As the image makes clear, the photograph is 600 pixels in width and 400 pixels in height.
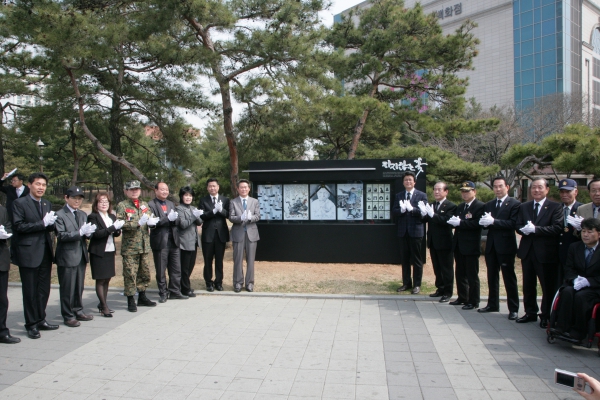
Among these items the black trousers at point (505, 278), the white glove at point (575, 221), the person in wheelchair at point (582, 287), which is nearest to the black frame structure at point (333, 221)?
the black trousers at point (505, 278)

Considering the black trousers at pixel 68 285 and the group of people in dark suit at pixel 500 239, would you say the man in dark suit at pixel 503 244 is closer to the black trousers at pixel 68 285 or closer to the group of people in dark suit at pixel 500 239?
the group of people in dark suit at pixel 500 239

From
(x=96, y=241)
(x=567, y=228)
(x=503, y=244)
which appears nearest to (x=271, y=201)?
(x=96, y=241)

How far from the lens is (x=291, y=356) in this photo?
4.39 metres

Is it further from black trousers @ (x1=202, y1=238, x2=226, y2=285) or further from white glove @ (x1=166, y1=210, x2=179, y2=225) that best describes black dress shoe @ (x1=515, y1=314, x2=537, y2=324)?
white glove @ (x1=166, y1=210, x2=179, y2=225)

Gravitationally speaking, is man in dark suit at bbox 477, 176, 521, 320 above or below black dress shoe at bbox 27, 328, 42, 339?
above

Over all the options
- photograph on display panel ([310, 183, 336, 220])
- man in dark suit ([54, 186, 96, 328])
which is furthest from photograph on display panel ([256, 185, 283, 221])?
man in dark suit ([54, 186, 96, 328])

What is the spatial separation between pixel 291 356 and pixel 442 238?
3.33 meters

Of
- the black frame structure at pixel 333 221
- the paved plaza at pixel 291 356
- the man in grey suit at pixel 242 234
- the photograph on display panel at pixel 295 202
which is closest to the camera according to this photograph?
the paved plaza at pixel 291 356

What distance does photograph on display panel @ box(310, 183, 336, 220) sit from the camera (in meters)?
9.87

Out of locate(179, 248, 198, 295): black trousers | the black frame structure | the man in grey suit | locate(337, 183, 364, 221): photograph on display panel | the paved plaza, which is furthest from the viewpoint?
locate(337, 183, 364, 221): photograph on display panel

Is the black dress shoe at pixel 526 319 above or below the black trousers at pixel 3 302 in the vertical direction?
below

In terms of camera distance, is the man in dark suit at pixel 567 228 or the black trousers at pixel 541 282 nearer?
the man in dark suit at pixel 567 228

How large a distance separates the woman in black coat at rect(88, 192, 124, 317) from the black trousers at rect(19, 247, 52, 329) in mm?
626

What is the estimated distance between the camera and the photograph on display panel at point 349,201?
32.0 feet
